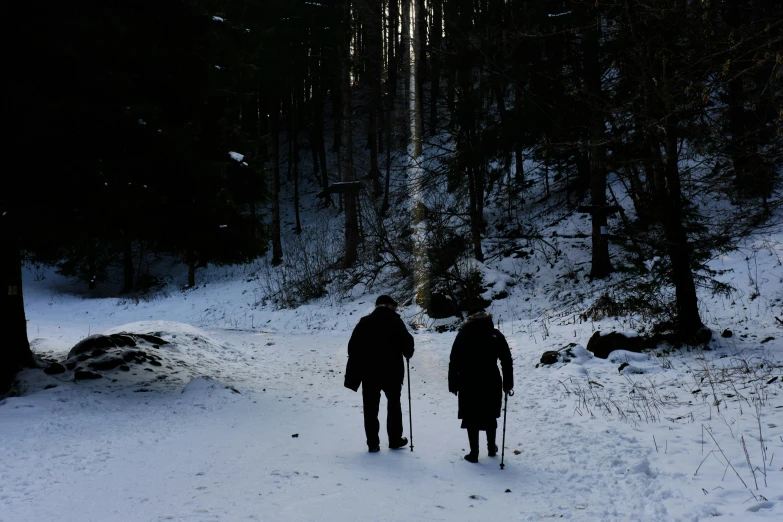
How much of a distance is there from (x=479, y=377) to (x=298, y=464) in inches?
91.9

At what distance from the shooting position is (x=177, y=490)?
5168mm

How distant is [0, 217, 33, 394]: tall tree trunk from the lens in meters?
8.59

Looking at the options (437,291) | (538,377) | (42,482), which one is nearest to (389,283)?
(437,291)

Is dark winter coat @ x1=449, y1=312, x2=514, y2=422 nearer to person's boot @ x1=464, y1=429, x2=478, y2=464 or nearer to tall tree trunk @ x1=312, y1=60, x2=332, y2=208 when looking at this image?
person's boot @ x1=464, y1=429, x2=478, y2=464

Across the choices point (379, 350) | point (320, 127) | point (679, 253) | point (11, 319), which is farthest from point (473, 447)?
point (320, 127)

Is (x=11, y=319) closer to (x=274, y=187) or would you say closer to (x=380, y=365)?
(x=380, y=365)

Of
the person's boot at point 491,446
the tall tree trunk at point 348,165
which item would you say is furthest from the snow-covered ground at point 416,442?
the tall tree trunk at point 348,165

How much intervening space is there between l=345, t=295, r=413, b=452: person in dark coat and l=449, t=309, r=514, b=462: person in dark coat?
2.39ft

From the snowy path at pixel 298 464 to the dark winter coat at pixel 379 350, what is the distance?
91 centimetres

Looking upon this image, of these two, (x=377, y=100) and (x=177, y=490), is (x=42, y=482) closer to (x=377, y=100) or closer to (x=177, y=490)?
(x=177, y=490)

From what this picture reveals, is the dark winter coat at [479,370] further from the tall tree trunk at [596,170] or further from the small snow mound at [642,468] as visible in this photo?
the tall tree trunk at [596,170]

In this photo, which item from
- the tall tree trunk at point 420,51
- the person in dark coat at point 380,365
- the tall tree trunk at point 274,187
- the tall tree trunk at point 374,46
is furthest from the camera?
the tall tree trunk at point 274,187

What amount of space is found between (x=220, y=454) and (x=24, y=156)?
537 centimetres

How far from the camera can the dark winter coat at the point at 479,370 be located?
6.20 m
